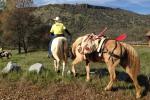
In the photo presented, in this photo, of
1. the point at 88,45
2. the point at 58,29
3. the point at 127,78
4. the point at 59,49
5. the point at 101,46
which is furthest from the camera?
the point at 58,29

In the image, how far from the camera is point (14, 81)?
15.5m

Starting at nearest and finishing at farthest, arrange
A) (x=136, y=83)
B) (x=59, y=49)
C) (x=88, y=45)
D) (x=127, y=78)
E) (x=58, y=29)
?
(x=136, y=83) → (x=88, y=45) → (x=127, y=78) → (x=59, y=49) → (x=58, y=29)

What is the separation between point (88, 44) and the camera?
15211 mm

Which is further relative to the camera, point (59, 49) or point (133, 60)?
point (59, 49)

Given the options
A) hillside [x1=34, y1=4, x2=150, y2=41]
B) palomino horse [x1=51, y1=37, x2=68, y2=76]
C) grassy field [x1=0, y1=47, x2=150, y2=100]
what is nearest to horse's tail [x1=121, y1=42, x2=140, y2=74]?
grassy field [x1=0, y1=47, x2=150, y2=100]

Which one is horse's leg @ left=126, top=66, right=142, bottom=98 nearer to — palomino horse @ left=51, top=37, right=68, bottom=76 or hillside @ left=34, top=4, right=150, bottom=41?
palomino horse @ left=51, top=37, right=68, bottom=76

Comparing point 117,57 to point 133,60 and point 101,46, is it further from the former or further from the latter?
point 101,46

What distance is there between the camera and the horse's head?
1507 centimetres

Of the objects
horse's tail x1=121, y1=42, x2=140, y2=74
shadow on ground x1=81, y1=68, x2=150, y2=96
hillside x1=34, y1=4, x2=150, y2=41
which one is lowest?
hillside x1=34, y1=4, x2=150, y2=41

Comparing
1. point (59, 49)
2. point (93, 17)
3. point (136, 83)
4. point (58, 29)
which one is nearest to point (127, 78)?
point (136, 83)

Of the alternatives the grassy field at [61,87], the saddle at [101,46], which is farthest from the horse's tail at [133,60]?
the saddle at [101,46]

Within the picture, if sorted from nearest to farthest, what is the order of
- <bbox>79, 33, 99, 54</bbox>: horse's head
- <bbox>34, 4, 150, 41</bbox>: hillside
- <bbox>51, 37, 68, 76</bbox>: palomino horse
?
<bbox>79, 33, 99, 54</bbox>: horse's head, <bbox>51, 37, 68, 76</bbox>: palomino horse, <bbox>34, 4, 150, 41</bbox>: hillside

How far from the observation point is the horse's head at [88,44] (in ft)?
49.4

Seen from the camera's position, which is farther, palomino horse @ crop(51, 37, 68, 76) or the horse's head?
palomino horse @ crop(51, 37, 68, 76)
